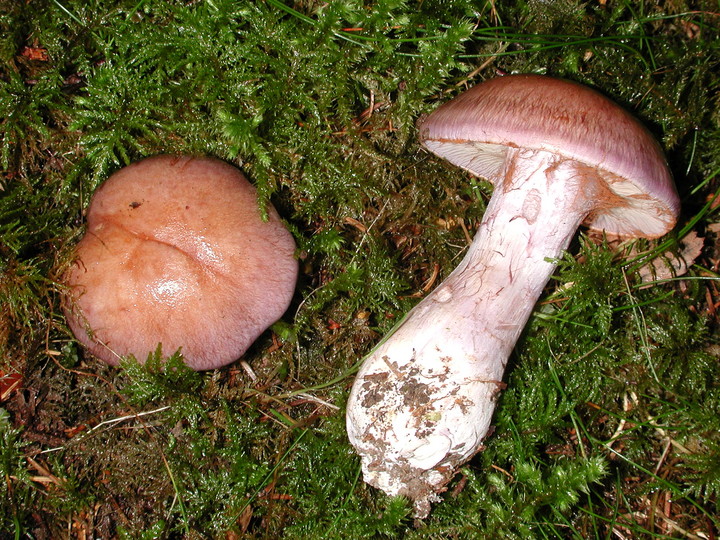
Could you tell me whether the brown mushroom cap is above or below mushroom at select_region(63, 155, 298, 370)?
above

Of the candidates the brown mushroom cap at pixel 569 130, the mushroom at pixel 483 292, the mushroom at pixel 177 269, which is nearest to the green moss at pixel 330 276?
the mushroom at pixel 177 269

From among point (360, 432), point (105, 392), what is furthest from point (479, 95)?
point (105, 392)

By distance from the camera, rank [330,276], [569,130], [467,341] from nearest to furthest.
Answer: [569,130]
[467,341]
[330,276]

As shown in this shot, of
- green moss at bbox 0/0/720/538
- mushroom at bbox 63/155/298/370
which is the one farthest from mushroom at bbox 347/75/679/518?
mushroom at bbox 63/155/298/370

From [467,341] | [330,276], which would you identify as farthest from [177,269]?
[467,341]

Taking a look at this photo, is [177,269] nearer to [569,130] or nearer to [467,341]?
[467,341]

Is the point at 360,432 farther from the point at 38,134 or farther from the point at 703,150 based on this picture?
the point at 703,150

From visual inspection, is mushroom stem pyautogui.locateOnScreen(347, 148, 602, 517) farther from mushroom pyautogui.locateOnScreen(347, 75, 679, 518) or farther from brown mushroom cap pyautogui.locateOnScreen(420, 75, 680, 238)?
brown mushroom cap pyautogui.locateOnScreen(420, 75, 680, 238)
